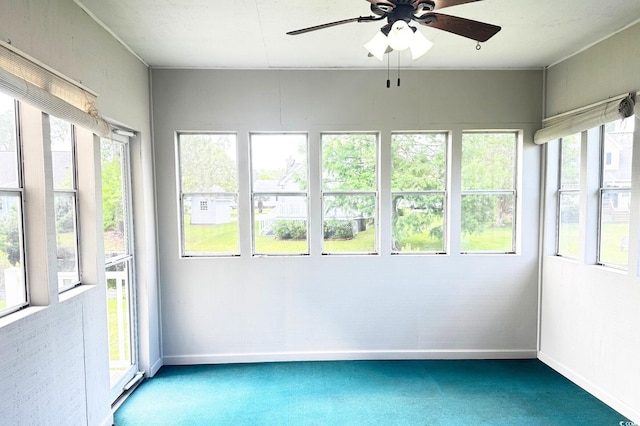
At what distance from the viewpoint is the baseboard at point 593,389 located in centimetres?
248

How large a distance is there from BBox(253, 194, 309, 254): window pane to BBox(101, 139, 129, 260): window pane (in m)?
1.18

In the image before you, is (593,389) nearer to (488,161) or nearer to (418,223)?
(418,223)

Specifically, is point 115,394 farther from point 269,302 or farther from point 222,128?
point 222,128

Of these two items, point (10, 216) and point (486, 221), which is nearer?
point (10, 216)

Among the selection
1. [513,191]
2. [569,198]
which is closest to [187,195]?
[513,191]

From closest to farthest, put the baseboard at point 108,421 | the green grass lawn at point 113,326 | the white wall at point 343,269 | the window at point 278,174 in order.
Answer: the baseboard at point 108,421 < the green grass lawn at point 113,326 < the white wall at point 343,269 < the window at point 278,174

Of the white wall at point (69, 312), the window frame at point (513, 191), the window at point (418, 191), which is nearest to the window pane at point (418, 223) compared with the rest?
the window at point (418, 191)

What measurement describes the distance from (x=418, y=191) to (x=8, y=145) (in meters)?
3.17

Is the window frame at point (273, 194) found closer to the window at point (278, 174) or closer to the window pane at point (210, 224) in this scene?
the window at point (278, 174)

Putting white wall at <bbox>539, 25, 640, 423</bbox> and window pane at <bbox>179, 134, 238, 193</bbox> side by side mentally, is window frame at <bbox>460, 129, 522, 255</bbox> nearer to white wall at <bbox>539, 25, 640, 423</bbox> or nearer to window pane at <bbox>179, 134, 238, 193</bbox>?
white wall at <bbox>539, 25, 640, 423</bbox>

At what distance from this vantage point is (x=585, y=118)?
2719 millimetres

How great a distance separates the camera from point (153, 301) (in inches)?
126

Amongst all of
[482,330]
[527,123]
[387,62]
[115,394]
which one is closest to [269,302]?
[115,394]

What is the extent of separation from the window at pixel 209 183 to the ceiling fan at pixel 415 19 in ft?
6.54
